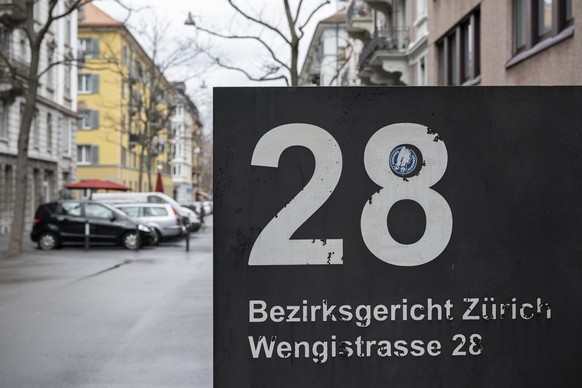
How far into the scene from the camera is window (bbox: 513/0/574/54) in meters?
14.2

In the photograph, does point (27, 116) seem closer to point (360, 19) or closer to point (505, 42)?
point (505, 42)

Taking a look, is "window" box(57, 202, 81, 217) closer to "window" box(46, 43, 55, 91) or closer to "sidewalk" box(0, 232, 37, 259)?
"sidewalk" box(0, 232, 37, 259)

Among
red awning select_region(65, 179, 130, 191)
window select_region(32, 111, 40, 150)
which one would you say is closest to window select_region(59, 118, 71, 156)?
red awning select_region(65, 179, 130, 191)

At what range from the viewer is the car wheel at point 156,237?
2727cm

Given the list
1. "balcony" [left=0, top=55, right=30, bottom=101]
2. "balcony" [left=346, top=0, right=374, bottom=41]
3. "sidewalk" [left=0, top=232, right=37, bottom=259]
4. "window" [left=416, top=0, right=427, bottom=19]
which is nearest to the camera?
"sidewalk" [left=0, top=232, right=37, bottom=259]

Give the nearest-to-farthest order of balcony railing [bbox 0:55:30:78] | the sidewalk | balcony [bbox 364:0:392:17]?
the sidewalk, balcony [bbox 364:0:392:17], balcony railing [bbox 0:55:30:78]

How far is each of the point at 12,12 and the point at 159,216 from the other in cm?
1192

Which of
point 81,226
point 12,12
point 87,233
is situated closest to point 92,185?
point 12,12

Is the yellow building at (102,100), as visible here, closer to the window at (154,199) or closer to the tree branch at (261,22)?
the window at (154,199)

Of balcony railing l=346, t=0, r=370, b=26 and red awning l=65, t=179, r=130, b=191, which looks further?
red awning l=65, t=179, r=130, b=191

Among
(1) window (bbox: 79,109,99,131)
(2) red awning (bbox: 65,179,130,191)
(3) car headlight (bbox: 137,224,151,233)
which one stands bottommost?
A: (3) car headlight (bbox: 137,224,151,233)

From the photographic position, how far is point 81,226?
26.1 metres

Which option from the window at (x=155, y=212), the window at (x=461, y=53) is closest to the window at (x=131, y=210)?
the window at (x=155, y=212)

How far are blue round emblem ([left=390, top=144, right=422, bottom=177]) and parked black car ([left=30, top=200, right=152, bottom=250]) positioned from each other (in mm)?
23762
